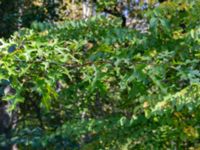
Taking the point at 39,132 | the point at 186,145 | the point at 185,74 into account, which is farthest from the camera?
the point at 39,132

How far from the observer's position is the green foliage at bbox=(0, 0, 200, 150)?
181cm

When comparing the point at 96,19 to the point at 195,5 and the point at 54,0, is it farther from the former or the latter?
the point at 54,0

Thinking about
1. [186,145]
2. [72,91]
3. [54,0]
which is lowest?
[186,145]

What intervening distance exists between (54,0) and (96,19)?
9.79 ft

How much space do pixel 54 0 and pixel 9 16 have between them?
2.60 feet

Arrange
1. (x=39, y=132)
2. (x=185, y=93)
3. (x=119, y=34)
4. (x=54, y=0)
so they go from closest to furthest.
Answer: (x=185, y=93)
(x=119, y=34)
(x=39, y=132)
(x=54, y=0)

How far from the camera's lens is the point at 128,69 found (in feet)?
6.73

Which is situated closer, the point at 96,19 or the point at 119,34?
the point at 119,34

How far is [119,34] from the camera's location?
8.80 ft

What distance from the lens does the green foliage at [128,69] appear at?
181cm

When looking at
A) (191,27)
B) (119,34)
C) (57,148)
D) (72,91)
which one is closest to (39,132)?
(57,148)

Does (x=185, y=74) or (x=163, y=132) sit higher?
(x=185, y=74)

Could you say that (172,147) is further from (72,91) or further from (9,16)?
(9,16)

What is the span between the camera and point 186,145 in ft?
11.3
